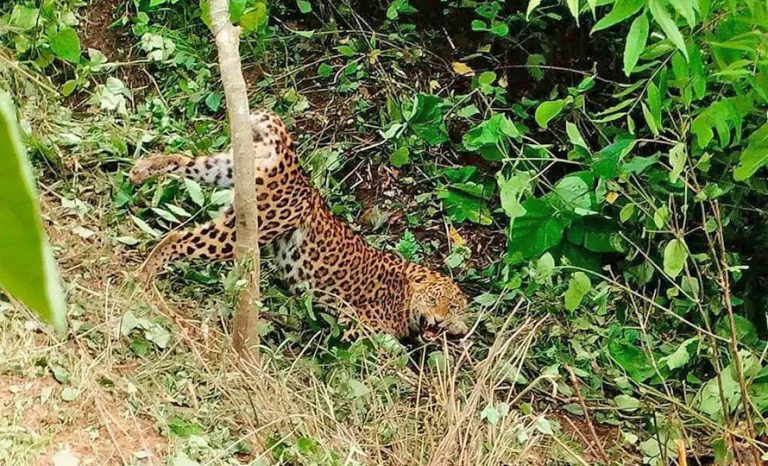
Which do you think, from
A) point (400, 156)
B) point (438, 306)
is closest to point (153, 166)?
point (400, 156)

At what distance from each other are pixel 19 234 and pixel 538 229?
3.84 metres

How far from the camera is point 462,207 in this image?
4.63 m

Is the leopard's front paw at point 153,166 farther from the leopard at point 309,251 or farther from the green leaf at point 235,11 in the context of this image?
the green leaf at point 235,11

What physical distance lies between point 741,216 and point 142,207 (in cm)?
246

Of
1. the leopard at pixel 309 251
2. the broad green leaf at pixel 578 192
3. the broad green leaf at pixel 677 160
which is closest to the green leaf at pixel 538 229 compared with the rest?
the broad green leaf at pixel 578 192

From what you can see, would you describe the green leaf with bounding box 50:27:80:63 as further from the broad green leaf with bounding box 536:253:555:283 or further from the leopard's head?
the broad green leaf with bounding box 536:253:555:283

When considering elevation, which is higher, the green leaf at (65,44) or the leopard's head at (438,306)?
the green leaf at (65,44)

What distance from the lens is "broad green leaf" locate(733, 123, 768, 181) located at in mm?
2533

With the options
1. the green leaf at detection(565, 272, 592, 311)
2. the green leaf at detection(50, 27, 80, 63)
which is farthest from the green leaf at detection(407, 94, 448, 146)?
the green leaf at detection(565, 272, 592, 311)

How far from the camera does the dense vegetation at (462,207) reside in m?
2.78

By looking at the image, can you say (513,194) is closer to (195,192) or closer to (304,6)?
(195,192)

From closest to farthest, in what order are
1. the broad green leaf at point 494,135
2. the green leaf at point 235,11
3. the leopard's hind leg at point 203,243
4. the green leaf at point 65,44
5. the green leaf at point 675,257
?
the green leaf at point 235,11
the green leaf at point 675,257
the broad green leaf at point 494,135
the leopard's hind leg at point 203,243
the green leaf at point 65,44

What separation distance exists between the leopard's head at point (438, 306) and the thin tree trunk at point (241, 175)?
4.53 feet

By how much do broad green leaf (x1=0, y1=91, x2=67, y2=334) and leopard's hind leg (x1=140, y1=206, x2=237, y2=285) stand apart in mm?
3568
